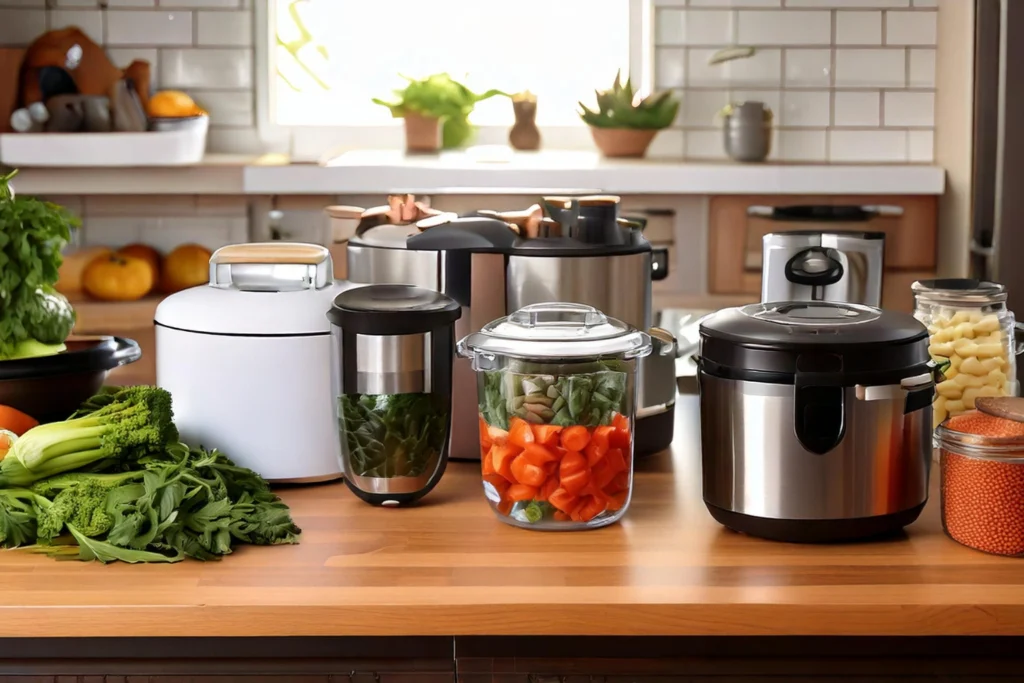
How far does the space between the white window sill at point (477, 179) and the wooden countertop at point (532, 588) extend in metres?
2.31

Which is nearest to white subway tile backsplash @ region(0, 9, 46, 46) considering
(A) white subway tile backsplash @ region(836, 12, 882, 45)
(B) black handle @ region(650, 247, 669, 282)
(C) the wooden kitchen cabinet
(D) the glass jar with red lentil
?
(C) the wooden kitchen cabinet

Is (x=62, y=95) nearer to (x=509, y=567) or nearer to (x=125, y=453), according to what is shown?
(x=125, y=453)

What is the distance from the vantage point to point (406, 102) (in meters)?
3.84

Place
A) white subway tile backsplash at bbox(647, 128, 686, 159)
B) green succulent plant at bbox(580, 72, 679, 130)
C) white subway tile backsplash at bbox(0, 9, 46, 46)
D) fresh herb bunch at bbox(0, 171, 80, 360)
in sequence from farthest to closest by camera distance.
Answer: white subway tile backsplash at bbox(647, 128, 686, 159), white subway tile backsplash at bbox(0, 9, 46, 46), green succulent plant at bbox(580, 72, 679, 130), fresh herb bunch at bbox(0, 171, 80, 360)

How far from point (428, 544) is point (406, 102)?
2.87 m

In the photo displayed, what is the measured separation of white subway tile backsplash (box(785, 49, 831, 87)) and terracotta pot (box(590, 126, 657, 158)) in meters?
0.54

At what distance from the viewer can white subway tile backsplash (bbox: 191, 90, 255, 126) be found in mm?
4039

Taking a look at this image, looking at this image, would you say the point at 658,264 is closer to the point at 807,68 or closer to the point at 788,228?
the point at 788,228

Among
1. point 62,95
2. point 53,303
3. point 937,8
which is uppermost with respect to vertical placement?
point 937,8

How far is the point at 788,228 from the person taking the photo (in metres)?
3.49

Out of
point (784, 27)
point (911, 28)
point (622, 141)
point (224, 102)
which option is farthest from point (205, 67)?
point (911, 28)

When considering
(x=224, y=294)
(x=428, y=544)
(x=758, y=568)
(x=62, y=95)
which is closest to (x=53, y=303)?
(x=224, y=294)

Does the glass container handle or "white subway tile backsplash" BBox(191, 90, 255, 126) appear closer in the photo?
the glass container handle

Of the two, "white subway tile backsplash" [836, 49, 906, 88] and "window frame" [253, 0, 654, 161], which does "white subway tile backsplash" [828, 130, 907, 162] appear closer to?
"white subway tile backsplash" [836, 49, 906, 88]
